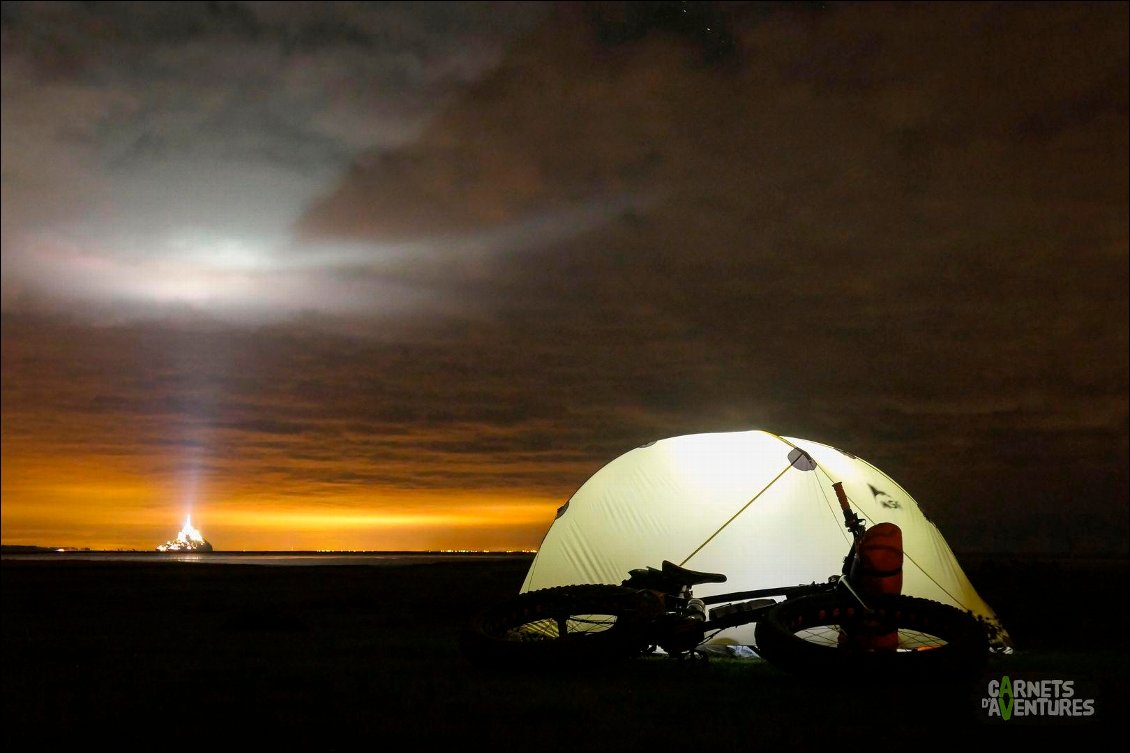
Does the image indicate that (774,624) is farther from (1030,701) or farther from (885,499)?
(885,499)

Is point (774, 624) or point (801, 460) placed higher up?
point (801, 460)

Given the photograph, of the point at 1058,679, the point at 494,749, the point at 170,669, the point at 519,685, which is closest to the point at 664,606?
the point at 519,685

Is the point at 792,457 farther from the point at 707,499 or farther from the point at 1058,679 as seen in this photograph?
the point at 1058,679

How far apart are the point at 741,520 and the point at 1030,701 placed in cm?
481

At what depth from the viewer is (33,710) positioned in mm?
7621

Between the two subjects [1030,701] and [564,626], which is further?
[564,626]

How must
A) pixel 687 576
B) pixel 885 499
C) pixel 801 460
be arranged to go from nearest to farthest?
1. pixel 687 576
2. pixel 801 460
3. pixel 885 499

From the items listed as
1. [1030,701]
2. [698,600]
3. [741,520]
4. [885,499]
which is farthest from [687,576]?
[885,499]

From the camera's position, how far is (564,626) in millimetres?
9797

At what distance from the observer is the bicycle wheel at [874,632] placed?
7.87m

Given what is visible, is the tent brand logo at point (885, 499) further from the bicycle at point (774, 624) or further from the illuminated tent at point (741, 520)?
the bicycle at point (774, 624)

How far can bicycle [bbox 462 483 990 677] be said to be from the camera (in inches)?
317

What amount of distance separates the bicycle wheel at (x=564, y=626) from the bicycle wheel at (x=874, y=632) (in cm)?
113

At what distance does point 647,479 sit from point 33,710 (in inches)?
281
